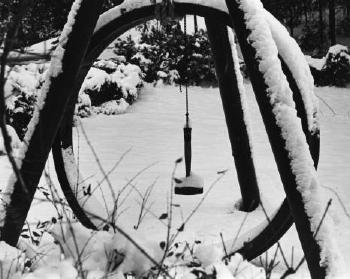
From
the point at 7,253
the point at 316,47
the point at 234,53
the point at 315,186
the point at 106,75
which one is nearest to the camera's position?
the point at 315,186

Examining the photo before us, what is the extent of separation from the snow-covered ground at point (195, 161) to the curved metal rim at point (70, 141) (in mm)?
291

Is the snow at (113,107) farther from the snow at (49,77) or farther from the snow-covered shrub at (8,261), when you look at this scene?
the snow-covered shrub at (8,261)

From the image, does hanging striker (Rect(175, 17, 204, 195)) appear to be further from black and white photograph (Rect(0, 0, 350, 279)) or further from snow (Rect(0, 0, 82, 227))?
snow (Rect(0, 0, 82, 227))

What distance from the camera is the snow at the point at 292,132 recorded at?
227 cm

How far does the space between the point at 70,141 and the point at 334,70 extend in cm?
993

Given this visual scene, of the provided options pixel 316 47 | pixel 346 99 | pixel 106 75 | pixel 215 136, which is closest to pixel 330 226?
pixel 215 136

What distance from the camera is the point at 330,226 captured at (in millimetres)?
2352

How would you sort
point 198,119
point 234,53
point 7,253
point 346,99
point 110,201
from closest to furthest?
point 7,253 → point 234,53 → point 110,201 → point 198,119 → point 346,99

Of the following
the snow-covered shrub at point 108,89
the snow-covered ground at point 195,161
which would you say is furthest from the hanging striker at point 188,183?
the snow-covered shrub at point 108,89

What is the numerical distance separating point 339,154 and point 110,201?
3701 millimetres

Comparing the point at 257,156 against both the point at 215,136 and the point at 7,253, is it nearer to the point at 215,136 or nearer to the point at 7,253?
the point at 215,136

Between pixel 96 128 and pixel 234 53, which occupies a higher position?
pixel 234 53

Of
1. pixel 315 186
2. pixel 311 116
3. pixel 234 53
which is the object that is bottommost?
pixel 315 186

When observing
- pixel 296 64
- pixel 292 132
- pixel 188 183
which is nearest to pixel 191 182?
pixel 188 183
